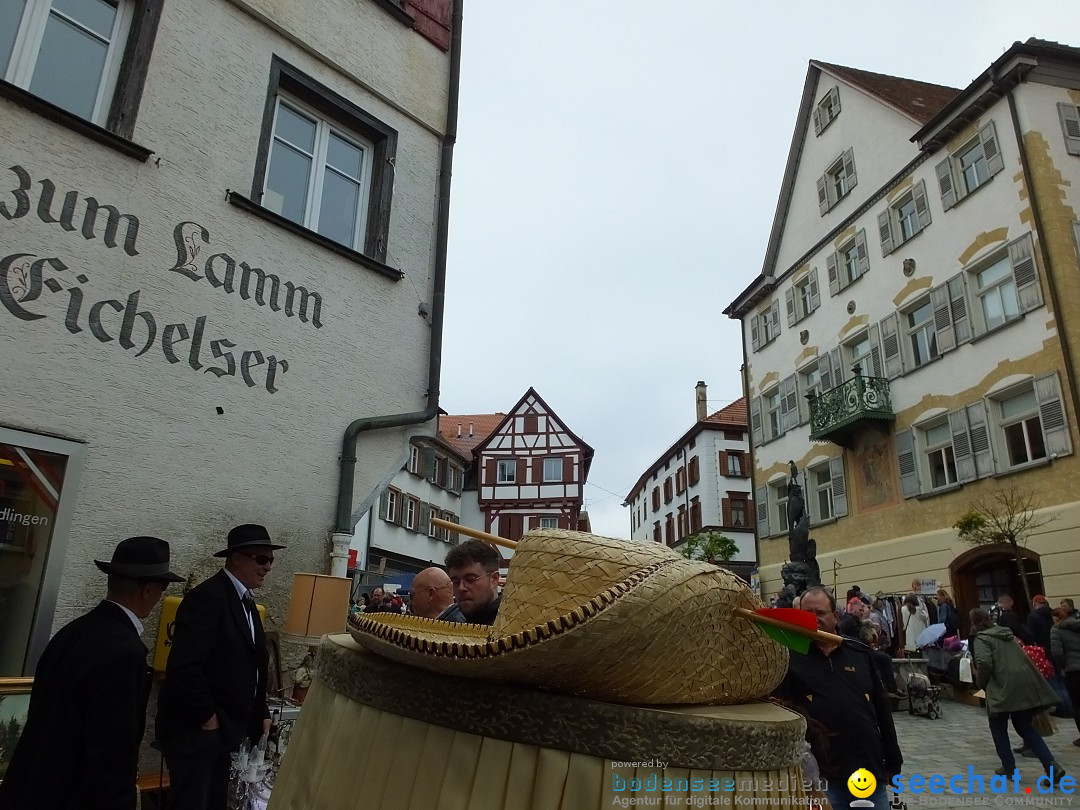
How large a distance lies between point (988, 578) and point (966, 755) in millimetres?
8899

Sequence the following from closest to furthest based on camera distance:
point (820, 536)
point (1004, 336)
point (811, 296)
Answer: point (1004, 336) < point (820, 536) < point (811, 296)

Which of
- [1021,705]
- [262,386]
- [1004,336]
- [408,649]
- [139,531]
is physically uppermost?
[1004,336]

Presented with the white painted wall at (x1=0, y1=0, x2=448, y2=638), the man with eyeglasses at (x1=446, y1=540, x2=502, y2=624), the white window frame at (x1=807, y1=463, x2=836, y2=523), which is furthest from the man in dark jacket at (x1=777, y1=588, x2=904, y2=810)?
the white window frame at (x1=807, y1=463, x2=836, y2=523)

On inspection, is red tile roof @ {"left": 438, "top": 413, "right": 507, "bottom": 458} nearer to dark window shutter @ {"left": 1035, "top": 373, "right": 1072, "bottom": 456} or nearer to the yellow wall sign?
dark window shutter @ {"left": 1035, "top": 373, "right": 1072, "bottom": 456}

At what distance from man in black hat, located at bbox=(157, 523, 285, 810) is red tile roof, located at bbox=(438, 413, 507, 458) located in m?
39.4

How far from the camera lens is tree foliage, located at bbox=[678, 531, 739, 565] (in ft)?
109

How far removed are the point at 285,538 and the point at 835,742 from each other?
379cm

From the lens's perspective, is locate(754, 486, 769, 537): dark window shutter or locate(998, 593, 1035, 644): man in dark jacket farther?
Result: locate(754, 486, 769, 537): dark window shutter

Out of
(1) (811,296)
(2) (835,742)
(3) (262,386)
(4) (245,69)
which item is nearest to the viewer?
(2) (835,742)

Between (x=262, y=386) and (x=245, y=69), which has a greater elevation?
(x=245, y=69)

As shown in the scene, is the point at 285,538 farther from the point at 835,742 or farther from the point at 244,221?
the point at 835,742

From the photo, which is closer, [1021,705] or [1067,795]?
[1067,795]

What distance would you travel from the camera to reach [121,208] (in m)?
4.52

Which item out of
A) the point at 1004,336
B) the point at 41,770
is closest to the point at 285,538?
the point at 41,770
